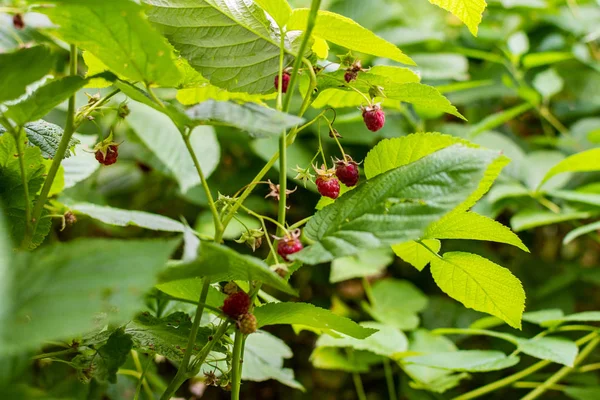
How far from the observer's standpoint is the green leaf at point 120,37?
416mm

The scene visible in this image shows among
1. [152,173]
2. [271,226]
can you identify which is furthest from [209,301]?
[152,173]

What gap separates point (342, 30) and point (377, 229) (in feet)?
0.66

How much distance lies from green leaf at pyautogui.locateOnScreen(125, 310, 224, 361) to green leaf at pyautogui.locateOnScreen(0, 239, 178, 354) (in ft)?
0.69

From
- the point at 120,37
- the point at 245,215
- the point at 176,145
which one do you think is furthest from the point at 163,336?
the point at 245,215

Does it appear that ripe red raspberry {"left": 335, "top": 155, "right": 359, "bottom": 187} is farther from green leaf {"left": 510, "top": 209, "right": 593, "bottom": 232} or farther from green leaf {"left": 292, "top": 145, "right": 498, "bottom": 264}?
green leaf {"left": 510, "top": 209, "right": 593, "bottom": 232}

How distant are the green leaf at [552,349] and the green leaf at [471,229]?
292 mm

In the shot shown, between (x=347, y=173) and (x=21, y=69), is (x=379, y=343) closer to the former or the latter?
(x=347, y=173)

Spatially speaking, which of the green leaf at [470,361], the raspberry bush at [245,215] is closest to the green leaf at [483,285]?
the raspberry bush at [245,215]

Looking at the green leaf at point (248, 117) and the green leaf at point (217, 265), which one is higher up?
the green leaf at point (248, 117)

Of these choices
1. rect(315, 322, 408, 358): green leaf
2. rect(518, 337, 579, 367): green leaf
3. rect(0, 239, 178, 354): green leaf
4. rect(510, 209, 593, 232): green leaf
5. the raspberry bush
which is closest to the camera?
rect(0, 239, 178, 354): green leaf

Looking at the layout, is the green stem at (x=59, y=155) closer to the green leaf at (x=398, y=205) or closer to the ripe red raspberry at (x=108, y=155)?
the ripe red raspberry at (x=108, y=155)

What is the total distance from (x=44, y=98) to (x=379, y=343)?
684 millimetres

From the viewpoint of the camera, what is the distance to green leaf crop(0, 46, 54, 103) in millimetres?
415

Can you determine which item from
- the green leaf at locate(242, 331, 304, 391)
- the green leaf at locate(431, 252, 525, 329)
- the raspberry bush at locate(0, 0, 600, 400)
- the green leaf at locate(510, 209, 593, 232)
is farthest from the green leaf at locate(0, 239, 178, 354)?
the green leaf at locate(510, 209, 593, 232)
